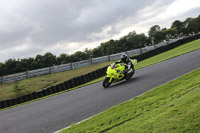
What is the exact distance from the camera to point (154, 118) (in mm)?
3678

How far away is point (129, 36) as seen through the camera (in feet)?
338

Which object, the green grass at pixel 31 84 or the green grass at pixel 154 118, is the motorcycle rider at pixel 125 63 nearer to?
the green grass at pixel 154 118

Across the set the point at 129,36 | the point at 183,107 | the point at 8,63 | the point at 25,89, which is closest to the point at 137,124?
the point at 183,107

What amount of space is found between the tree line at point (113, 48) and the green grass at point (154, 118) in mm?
53644

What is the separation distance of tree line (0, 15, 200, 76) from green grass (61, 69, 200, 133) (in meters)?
53.6

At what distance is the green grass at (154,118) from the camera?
3.18 meters

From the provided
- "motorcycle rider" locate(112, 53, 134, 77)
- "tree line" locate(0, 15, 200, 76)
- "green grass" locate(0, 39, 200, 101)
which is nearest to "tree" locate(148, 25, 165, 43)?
"tree line" locate(0, 15, 200, 76)

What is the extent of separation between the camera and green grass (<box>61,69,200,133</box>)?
3.18 metres

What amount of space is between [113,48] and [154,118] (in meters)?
79.5

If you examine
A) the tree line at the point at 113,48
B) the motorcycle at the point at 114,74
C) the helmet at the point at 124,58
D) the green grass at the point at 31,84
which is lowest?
the green grass at the point at 31,84

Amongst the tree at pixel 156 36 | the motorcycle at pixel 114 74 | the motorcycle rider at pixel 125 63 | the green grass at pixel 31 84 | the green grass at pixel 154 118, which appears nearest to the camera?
the green grass at pixel 154 118

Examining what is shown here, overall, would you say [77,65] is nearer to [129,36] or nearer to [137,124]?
[137,124]

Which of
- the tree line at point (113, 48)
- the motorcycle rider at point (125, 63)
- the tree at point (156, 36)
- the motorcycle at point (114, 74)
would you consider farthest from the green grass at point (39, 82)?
the tree at point (156, 36)

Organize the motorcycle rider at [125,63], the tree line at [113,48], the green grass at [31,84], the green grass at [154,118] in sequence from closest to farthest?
the green grass at [154,118] → the motorcycle rider at [125,63] → the green grass at [31,84] → the tree line at [113,48]
